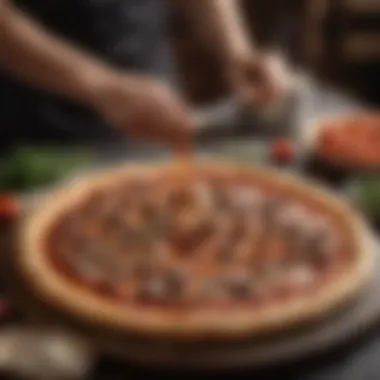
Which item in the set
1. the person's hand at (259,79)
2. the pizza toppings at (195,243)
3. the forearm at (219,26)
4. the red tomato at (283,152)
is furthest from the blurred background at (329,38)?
the pizza toppings at (195,243)

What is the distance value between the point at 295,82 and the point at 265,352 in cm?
48

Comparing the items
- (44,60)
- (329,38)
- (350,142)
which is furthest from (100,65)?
(329,38)

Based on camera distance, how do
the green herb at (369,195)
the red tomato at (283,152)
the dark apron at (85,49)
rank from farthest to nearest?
1. the dark apron at (85,49)
2. the red tomato at (283,152)
3. the green herb at (369,195)

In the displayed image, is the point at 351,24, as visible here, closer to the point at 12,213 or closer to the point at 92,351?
the point at 12,213

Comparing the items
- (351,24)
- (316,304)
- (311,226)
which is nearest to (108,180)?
(311,226)

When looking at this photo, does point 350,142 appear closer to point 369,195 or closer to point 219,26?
point 369,195

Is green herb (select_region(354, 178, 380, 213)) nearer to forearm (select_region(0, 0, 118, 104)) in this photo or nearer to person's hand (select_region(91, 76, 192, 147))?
person's hand (select_region(91, 76, 192, 147))

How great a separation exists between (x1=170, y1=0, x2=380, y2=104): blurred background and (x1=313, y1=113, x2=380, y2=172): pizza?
1.61 feet

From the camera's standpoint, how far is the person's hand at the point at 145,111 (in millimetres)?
1059

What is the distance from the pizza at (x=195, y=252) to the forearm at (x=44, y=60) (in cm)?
10

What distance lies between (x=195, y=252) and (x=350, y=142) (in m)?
0.28

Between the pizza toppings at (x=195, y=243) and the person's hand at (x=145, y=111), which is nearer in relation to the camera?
the pizza toppings at (x=195, y=243)

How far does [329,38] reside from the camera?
220 cm

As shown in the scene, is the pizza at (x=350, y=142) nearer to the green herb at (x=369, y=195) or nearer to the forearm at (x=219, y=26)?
the green herb at (x=369, y=195)
